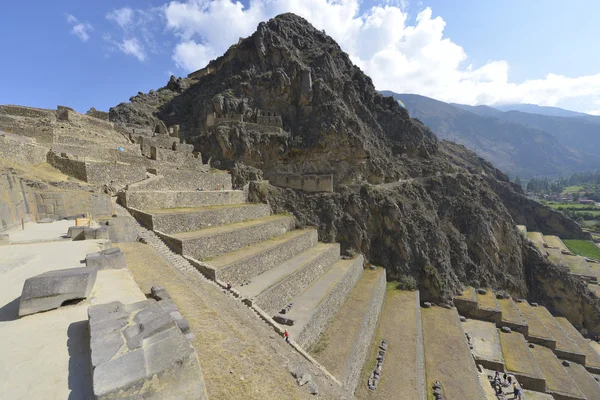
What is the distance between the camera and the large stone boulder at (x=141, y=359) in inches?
84.0

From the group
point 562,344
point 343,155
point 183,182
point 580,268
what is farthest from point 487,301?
point 183,182

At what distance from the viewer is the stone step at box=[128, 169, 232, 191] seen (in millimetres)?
14420

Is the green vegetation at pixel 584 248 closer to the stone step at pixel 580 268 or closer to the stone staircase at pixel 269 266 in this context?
the stone step at pixel 580 268

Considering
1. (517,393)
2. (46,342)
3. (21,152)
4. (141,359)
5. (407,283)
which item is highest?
(21,152)

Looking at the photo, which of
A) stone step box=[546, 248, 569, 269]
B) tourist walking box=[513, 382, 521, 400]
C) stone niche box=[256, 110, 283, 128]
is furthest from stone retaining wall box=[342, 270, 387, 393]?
stone step box=[546, 248, 569, 269]

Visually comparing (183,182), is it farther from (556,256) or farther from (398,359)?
(556,256)

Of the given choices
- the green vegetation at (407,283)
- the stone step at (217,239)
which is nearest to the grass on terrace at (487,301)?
the green vegetation at (407,283)

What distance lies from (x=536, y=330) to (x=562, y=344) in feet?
5.64

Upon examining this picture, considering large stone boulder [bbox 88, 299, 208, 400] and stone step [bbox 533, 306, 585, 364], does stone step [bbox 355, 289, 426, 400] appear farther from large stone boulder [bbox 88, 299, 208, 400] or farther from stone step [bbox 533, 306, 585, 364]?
stone step [bbox 533, 306, 585, 364]

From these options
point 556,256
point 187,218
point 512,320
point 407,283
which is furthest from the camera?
point 556,256

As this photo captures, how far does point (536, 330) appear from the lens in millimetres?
19859

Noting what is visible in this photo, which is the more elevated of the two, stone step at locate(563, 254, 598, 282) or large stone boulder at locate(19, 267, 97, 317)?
large stone boulder at locate(19, 267, 97, 317)

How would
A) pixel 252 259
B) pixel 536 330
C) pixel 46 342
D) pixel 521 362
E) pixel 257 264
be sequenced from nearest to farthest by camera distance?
1. pixel 46 342
2. pixel 252 259
3. pixel 257 264
4. pixel 521 362
5. pixel 536 330

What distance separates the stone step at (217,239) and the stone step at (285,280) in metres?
2.15
